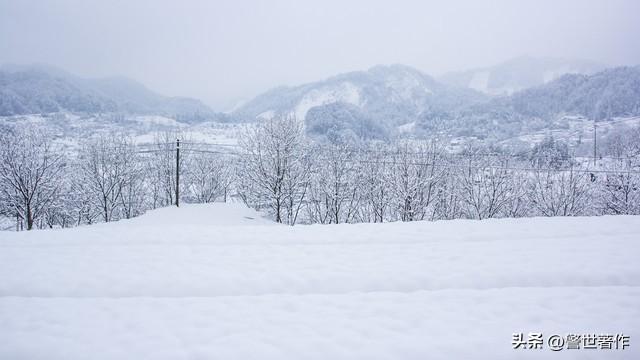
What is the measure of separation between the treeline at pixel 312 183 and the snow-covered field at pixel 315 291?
13.8m

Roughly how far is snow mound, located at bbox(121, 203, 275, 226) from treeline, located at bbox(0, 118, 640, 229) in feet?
22.1

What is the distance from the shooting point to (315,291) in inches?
190

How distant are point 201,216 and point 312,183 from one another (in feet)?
52.3

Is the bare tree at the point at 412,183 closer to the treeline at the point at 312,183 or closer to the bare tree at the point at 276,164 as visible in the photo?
the treeline at the point at 312,183

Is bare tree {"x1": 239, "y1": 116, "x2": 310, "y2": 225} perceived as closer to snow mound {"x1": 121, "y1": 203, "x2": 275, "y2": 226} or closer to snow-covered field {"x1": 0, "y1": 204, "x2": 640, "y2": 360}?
snow mound {"x1": 121, "y1": 203, "x2": 275, "y2": 226}

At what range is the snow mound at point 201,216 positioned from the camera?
36.2 ft

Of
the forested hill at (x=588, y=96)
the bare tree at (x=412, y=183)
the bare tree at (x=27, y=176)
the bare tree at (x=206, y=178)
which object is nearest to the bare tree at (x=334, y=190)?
the bare tree at (x=412, y=183)

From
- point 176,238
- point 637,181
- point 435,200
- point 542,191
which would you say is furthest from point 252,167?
point 637,181

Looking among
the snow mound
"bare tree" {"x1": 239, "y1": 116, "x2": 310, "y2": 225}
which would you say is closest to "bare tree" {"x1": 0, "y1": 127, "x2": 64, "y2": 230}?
"bare tree" {"x1": 239, "y1": 116, "x2": 310, "y2": 225}

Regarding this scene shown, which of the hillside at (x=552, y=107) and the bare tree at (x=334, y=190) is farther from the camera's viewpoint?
the hillside at (x=552, y=107)

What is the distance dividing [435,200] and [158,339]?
24.5 m

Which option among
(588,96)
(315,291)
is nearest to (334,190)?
(315,291)

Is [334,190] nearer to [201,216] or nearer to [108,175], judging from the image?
[201,216]

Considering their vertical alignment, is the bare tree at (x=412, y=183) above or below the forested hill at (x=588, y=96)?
below
